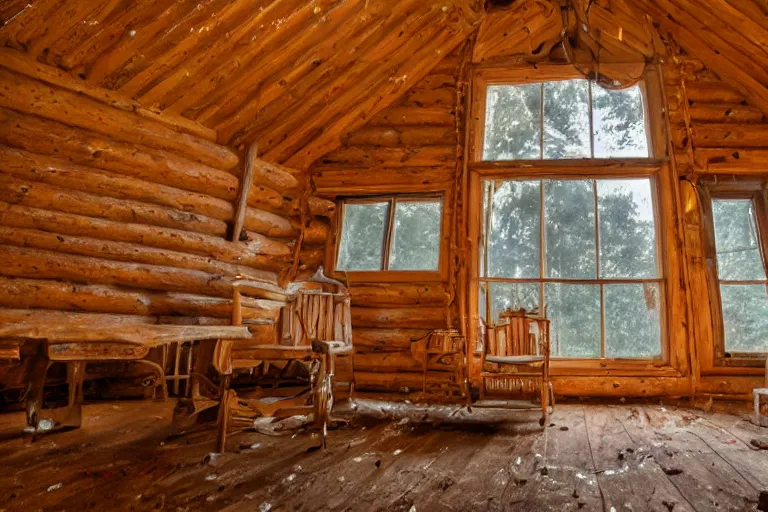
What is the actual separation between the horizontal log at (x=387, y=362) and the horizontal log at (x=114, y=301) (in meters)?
1.24

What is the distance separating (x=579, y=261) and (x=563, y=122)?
1.83 m

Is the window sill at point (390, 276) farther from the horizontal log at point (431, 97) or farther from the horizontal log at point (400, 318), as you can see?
the horizontal log at point (431, 97)

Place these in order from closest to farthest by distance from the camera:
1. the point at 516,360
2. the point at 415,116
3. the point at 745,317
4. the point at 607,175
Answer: the point at 516,360 < the point at 745,317 < the point at 607,175 < the point at 415,116

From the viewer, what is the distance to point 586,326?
5.96 metres

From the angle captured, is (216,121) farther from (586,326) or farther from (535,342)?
(586,326)

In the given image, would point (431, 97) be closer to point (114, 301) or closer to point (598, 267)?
point (598, 267)

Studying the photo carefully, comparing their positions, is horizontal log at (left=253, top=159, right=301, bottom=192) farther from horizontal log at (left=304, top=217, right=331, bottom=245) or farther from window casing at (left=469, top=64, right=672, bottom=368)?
window casing at (left=469, top=64, right=672, bottom=368)

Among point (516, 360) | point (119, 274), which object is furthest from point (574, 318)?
point (119, 274)

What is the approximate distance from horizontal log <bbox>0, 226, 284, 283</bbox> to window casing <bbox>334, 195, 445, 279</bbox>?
1477mm

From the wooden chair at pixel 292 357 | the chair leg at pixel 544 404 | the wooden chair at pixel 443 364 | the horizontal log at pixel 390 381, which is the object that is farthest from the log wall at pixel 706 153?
the wooden chair at pixel 292 357

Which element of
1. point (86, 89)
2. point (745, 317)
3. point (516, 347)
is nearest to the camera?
point (86, 89)

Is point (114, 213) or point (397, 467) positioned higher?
point (114, 213)

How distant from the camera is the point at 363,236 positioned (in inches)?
261

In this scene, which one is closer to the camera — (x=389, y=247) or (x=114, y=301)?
(x=114, y=301)
